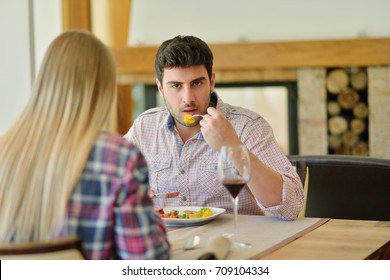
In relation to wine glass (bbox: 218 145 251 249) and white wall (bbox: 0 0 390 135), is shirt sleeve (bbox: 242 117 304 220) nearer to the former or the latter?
wine glass (bbox: 218 145 251 249)

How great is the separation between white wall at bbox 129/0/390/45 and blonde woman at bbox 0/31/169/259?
4.30 metres

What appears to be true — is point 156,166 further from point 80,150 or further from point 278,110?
point 278,110

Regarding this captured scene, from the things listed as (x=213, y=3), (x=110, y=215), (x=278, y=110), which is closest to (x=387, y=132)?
(x=278, y=110)

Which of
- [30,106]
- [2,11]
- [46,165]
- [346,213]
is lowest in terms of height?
[346,213]

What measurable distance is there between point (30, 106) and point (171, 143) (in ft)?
3.97

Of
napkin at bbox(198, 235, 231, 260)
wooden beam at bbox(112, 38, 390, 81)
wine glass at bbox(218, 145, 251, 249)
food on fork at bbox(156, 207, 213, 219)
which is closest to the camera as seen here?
napkin at bbox(198, 235, 231, 260)

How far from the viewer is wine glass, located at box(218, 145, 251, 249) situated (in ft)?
5.74

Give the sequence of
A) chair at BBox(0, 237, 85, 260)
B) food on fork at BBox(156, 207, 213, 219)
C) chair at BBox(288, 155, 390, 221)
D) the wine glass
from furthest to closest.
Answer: chair at BBox(288, 155, 390, 221) → food on fork at BBox(156, 207, 213, 219) → the wine glass → chair at BBox(0, 237, 85, 260)

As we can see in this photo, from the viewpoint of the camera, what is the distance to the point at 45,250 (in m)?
1.33

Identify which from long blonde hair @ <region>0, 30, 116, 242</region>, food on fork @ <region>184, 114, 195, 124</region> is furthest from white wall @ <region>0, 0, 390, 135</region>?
long blonde hair @ <region>0, 30, 116, 242</region>
